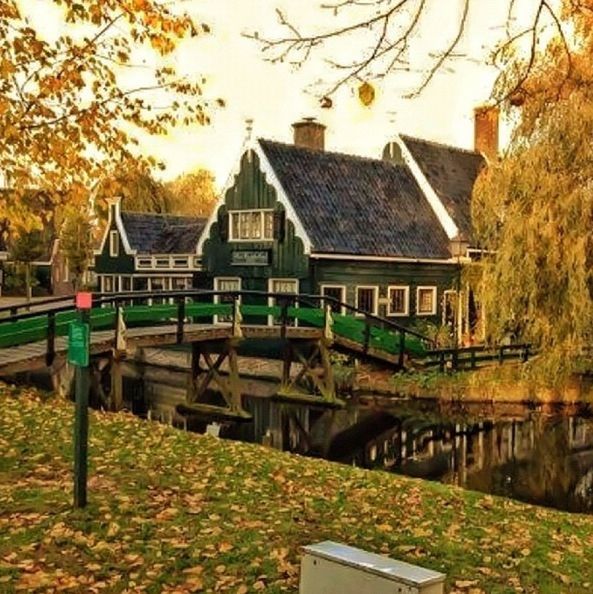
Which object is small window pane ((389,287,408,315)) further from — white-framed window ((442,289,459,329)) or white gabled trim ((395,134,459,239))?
white gabled trim ((395,134,459,239))

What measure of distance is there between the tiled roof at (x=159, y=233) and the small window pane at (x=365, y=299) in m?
9.65

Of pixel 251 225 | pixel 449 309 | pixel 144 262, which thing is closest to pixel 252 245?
pixel 251 225

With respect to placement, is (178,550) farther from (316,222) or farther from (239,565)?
(316,222)

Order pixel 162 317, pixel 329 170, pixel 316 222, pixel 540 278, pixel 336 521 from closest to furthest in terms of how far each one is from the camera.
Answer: pixel 336 521 → pixel 540 278 → pixel 162 317 → pixel 316 222 → pixel 329 170

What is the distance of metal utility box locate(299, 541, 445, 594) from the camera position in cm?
409

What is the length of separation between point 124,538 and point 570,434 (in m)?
15.2

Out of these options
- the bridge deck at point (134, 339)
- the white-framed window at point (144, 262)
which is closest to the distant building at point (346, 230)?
the white-framed window at point (144, 262)

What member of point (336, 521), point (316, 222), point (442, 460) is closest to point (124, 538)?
point (336, 521)

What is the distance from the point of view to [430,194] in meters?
32.6

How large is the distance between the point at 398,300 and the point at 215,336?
404 inches

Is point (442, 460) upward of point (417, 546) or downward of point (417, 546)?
downward

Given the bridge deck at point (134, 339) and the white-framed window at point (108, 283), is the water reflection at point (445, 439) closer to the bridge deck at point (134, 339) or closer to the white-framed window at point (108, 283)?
the bridge deck at point (134, 339)

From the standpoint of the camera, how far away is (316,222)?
2820 centimetres

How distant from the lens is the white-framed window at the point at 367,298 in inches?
1135
